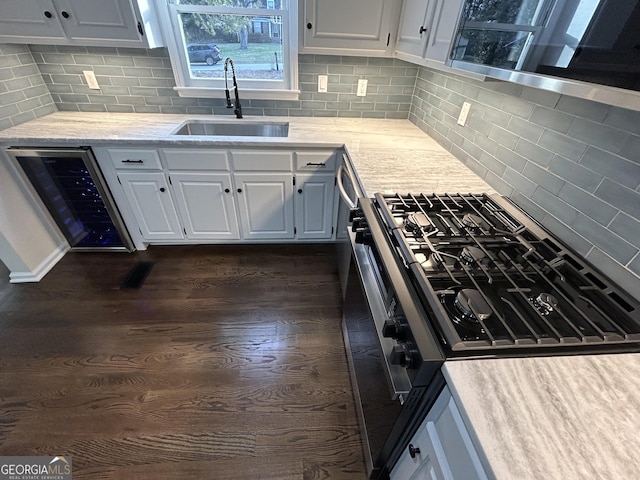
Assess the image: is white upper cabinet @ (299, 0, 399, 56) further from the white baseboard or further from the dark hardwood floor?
the white baseboard

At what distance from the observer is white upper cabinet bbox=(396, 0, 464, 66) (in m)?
1.23

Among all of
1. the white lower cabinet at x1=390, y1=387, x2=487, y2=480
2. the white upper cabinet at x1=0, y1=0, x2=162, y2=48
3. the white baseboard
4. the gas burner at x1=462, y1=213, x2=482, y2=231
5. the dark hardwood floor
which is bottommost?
the dark hardwood floor

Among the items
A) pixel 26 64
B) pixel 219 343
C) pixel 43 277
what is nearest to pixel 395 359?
pixel 219 343

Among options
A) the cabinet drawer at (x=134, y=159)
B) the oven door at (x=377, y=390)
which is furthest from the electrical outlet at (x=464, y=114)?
the cabinet drawer at (x=134, y=159)

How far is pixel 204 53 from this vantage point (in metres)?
2.11

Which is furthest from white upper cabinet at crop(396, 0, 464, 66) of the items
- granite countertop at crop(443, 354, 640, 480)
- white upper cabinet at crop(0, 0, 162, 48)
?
white upper cabinet at crop(0, 0, 162, 48)

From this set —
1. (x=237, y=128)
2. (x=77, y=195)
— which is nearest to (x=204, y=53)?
(x=237, y=128)

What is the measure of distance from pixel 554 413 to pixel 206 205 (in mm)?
2087

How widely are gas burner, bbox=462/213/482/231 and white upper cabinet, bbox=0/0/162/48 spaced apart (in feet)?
6.93

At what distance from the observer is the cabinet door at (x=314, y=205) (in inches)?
79.6

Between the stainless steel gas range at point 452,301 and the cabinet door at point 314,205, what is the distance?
35.8 inches

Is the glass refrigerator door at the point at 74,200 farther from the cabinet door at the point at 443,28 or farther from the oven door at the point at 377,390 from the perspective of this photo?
the cabinet door at the point at 443,28

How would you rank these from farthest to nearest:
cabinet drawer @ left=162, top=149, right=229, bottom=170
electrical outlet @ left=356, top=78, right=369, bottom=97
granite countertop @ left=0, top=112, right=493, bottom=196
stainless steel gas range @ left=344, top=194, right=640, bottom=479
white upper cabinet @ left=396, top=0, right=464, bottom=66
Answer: electrical outlet @ left=356, top=78, right=369, bottom=97
cabinet drawer @ left=162, top=149, right=229, bottom=170
granite countertop @ left=0, top=112, right=493, bottom=196
white upper cabinet @ left=396, top=0, right=464, bottom=66
stainless steel gas range @ left=344, top=194, right=640, bottom=479

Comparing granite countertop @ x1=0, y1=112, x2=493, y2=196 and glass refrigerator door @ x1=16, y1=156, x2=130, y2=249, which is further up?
granite countertop @ x1=0, y1=112, x2=493, y2=196
